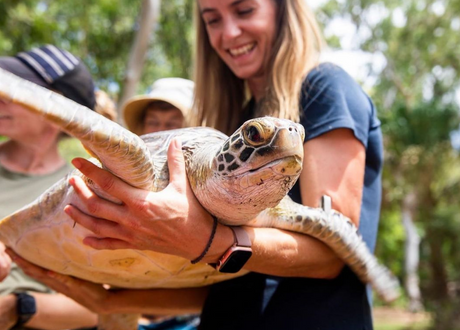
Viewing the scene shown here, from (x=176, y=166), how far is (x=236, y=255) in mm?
283

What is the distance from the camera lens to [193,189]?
4.21 ft

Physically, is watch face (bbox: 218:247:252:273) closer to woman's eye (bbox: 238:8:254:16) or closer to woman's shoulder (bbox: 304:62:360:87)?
woman's shoulder (bbox: 304:62:360:87)

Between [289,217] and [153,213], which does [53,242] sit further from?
[289,217]

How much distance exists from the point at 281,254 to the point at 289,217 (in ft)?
0.37

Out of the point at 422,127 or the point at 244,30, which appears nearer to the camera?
the point at 244,30

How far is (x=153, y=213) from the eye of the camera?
1.17 meters

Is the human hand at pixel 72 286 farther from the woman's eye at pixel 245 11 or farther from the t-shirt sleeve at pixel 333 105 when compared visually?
the woman's eye at pixel 245 11

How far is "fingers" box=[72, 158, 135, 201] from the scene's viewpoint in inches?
46.4

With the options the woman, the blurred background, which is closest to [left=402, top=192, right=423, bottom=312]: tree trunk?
the blurred background

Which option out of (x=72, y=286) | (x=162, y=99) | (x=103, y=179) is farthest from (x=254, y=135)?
(x=162, y=99)

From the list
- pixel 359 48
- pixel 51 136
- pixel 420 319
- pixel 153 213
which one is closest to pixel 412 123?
pixel 420 319

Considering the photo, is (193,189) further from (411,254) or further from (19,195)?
(411,254)

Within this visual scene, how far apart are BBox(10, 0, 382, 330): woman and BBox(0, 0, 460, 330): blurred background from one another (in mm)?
3548

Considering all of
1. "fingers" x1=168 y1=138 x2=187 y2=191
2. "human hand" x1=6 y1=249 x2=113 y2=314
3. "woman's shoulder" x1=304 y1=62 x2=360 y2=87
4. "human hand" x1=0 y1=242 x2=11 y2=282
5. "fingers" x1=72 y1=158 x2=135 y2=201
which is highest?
"woman's shoulder" x1=304 y1=62 x2=360 y2=87
